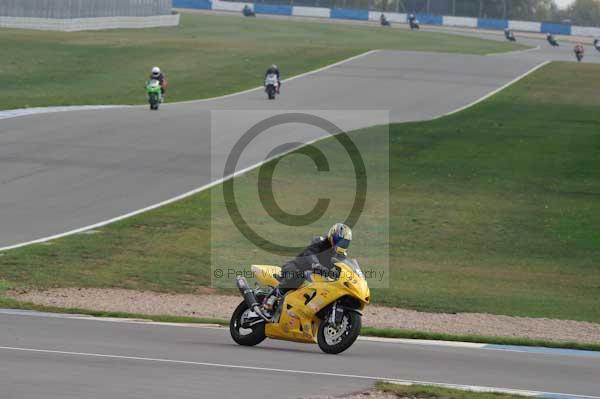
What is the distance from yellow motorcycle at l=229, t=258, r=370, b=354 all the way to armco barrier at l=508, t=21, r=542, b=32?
124707 mm

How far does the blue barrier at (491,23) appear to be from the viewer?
134000mm

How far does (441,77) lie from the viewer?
65125 millimetres

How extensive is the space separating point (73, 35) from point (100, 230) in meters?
55.0

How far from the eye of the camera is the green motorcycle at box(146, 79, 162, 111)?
4662 cm

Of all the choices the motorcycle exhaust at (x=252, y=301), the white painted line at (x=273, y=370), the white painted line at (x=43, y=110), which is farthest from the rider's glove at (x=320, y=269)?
the white painted line at (x=43, y=110)

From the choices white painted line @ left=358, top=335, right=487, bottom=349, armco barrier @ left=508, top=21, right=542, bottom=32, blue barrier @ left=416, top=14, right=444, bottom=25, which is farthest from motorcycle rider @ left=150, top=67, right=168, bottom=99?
armco barrier @ left=508, top=21, right=542, bottom=32

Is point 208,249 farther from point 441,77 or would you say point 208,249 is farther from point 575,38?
point 575,38

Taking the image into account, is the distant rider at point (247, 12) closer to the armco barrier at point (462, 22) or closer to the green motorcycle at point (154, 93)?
the armco barrier at point (462, 22)

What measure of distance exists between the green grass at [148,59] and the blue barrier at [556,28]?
122ft

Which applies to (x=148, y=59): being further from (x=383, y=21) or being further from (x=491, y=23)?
(x=491, y=23)

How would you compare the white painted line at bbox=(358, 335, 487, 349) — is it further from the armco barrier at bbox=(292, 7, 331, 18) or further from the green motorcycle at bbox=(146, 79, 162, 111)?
the armco barrier at bbox=(292, 7, 331, 18)

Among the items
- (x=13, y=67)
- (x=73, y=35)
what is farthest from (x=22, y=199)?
(x=73, y=35)

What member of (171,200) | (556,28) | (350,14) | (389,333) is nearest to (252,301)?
(389,333)

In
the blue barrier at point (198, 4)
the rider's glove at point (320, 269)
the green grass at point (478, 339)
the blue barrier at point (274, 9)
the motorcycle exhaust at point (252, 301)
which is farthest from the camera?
the blue barrier at point (198, 4)
